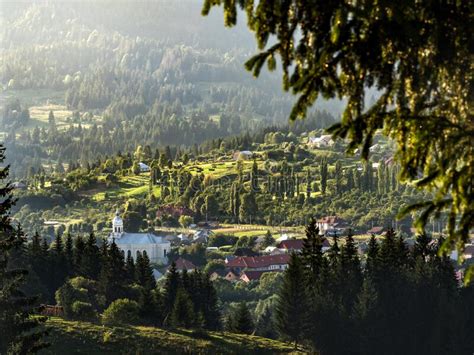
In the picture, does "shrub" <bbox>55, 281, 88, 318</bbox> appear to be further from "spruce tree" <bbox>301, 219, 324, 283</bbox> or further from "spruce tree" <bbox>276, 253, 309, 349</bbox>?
"spruce tree" <bbox>301, 219, 324, 283</bbox>

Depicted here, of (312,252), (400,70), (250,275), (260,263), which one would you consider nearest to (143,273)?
(312,252)

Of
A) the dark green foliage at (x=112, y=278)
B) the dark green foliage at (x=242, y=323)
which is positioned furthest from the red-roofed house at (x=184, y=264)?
the dark green foliage at (x=242, y=323)

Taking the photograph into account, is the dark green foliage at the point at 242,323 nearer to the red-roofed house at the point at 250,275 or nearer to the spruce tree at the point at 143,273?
the spruce tree at the point at 143,273

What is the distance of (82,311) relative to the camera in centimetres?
9312

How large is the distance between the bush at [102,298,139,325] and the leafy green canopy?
79.8 metres

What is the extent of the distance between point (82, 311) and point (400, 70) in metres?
83.9

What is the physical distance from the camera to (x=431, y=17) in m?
11.2

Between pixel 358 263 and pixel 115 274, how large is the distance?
2347 centimetres

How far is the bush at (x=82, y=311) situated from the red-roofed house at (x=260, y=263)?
3187 inches

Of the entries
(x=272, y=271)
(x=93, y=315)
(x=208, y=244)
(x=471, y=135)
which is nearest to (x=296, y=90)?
(x=471, y=135)

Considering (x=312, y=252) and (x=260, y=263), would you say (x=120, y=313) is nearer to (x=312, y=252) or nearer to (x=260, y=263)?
(x=312, y=252)

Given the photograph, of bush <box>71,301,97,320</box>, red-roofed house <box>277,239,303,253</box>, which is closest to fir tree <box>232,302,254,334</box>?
bush <box>71,301,97,320</box>

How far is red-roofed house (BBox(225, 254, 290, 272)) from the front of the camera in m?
175

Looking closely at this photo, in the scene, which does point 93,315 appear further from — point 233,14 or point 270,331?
point 233,14
